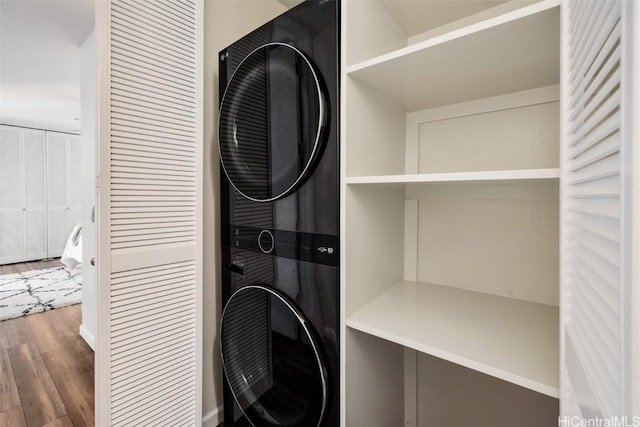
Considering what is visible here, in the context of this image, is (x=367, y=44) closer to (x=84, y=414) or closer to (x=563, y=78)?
(x=563, y=78)

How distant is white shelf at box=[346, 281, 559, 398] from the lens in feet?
2.49

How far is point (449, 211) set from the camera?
4.50 ft

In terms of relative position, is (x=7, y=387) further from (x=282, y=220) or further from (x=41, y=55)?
(x=41, y=55)

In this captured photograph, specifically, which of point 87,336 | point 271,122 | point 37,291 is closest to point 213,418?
point 271,122

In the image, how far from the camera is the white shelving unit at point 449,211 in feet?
2.79

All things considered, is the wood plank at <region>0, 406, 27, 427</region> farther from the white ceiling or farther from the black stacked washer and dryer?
the white ceiling

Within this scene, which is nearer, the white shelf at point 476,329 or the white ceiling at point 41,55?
the white shelf at point 476,329

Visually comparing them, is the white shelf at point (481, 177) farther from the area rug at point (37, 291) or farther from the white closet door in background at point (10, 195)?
the white closet door in background at point (10, 195)

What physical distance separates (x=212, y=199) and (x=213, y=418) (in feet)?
3.95

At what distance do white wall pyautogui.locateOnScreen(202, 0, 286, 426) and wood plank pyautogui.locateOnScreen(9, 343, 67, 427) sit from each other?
1059 mm

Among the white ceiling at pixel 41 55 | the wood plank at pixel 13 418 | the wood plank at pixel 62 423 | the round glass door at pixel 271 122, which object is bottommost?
the wood plank at pixel 62 423

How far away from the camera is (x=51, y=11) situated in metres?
2.11

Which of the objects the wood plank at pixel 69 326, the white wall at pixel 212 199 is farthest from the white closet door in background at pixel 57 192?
the white wall at pixel 212 199

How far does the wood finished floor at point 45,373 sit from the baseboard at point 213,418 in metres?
0.77
